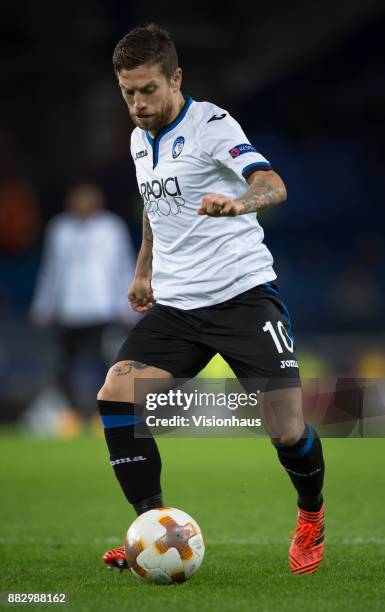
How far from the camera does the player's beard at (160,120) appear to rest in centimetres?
449

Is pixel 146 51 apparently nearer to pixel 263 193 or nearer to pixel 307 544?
pixel 263 193

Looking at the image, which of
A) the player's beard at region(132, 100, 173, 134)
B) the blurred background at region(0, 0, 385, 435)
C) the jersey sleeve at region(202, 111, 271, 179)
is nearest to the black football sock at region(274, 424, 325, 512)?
the jersey sleeve at region(202, 111, 271, 179)

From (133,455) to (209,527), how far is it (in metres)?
1.57

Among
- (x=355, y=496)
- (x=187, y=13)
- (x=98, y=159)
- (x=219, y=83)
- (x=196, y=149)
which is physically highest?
(x=187, y=13)

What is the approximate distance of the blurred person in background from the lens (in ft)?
38.7

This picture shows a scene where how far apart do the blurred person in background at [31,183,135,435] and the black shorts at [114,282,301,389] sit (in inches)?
281

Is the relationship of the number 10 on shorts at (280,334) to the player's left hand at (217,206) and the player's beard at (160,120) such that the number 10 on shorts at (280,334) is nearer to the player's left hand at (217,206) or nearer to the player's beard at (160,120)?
the player's left hand at (217,206)

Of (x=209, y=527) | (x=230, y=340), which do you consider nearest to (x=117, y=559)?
(x=230, y=340)

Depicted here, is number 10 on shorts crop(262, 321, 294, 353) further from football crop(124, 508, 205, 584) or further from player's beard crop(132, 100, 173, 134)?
player's beard crop(132, 100, 173, 134)

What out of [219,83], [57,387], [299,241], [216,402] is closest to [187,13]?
[219,83]

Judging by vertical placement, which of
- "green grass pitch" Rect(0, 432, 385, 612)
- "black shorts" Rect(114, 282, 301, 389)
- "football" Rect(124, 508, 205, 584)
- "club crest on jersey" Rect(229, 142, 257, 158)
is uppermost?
"club crest on jersey" Rect(229, 142, 257, 158)

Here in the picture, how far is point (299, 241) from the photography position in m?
18.3

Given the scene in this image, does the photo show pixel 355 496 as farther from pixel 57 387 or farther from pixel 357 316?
pixel 357 316

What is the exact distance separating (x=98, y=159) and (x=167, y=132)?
14.5 m
